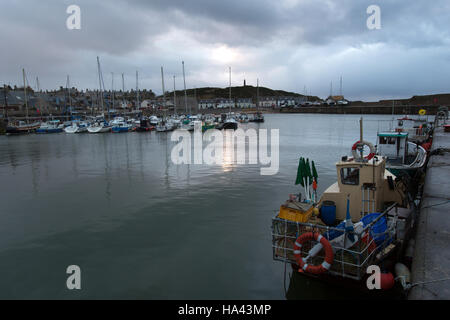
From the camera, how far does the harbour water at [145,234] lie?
9.58m

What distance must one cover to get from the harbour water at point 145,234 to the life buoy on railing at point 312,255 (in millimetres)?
1533

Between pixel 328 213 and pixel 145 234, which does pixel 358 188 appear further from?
pixel 145 234

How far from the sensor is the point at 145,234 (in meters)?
Answer: 13.4

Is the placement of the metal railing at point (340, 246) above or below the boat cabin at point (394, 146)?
below

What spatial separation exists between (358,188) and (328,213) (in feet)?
4.55

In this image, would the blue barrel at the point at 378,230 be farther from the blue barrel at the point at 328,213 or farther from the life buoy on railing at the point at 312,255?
the life buoy on railing at the point at 312,255

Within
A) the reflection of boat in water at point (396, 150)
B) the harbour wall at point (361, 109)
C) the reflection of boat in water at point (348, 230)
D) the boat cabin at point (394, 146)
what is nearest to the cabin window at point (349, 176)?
the reflection of boat in water at point (348, 230)

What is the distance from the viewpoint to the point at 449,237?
8.46 meters

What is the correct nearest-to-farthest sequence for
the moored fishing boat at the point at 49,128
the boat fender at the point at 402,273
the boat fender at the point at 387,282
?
the boat fender at the point at 402,273
the boat fender at the point at 387,282
the moored fishing boat at the point at 49,128

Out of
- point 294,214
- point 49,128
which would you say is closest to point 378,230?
point 294,214
